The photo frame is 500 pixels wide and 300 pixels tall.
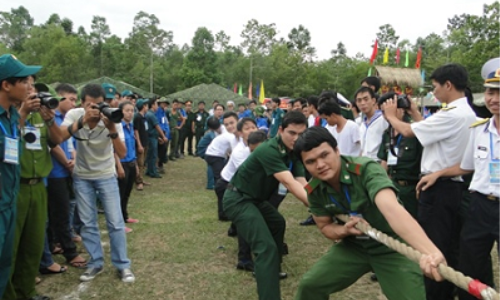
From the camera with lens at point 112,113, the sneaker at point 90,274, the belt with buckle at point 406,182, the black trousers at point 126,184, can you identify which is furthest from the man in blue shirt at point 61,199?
the belt with buckle at point 406,182

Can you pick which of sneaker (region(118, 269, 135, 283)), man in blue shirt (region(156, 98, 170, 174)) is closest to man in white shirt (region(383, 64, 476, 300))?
sneaker (region(118, 269, 135, 283))

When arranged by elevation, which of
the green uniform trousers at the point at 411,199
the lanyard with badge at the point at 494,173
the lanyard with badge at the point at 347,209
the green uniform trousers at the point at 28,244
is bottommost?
the green uniform trousers at the point at 28,244

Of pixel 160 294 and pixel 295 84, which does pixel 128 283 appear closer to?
pixel 160 294

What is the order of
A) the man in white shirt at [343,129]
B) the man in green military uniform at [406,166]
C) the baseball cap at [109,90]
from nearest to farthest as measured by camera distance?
the man in green military uniform at [406,166]
the baseball cap at [109,90]
the man in white shirt at [343,129]

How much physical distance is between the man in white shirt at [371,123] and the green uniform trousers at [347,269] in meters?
1.77

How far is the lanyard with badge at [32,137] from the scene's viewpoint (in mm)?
3324

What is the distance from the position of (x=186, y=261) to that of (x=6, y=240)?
200 centimetres

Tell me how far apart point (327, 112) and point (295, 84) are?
125ft

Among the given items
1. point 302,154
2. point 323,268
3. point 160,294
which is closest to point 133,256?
point 160,294

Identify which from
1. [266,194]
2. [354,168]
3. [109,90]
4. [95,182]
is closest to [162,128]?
[109,90]

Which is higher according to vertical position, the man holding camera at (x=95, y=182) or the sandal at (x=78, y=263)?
the man holding camera at (x=95, y=182)

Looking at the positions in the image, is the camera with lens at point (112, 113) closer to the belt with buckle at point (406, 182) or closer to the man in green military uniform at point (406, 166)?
the man in green military uniform at point (406, 166)

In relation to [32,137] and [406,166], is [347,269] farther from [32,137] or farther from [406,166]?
[32,137]

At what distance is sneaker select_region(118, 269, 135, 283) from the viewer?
3.94 meters
